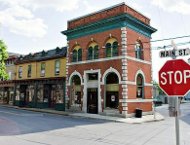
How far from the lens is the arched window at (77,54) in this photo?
28394mm

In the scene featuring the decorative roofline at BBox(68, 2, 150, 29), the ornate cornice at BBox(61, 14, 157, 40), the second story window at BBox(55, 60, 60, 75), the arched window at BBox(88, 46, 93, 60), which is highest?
the decorative roofline at BBox(68, 2, 150, 29)

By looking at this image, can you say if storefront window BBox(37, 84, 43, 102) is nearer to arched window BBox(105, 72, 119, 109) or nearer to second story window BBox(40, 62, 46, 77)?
second story window BBox(40, 62, 46, 77)

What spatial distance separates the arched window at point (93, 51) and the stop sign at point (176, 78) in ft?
70.9

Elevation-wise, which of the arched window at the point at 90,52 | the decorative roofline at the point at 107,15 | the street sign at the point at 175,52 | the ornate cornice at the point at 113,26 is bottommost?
the street sign at the point at 175,52

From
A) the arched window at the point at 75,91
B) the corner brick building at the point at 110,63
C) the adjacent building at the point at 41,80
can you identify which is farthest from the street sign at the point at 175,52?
the adjacent building at the point at 41,80

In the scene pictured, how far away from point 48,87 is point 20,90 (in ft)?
24.8

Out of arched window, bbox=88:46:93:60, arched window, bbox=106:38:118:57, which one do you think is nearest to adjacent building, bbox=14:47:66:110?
arched window, bbox=88:46:93:60

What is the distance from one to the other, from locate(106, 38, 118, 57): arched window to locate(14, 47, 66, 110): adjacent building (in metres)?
7.83

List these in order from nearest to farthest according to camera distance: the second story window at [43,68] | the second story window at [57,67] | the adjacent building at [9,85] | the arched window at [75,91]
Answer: the arched window at [75,91]
the second story window at [57,67]
the second story window at [43,68]
the adjacent building at [9,85]

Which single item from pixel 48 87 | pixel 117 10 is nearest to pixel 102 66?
→ pixel 117 10

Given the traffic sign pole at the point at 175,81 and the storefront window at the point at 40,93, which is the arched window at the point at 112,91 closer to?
the storefront window at the point at 40,93

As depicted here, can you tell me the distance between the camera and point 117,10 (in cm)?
2464

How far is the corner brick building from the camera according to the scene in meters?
23.9

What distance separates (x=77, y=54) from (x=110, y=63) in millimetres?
5633
